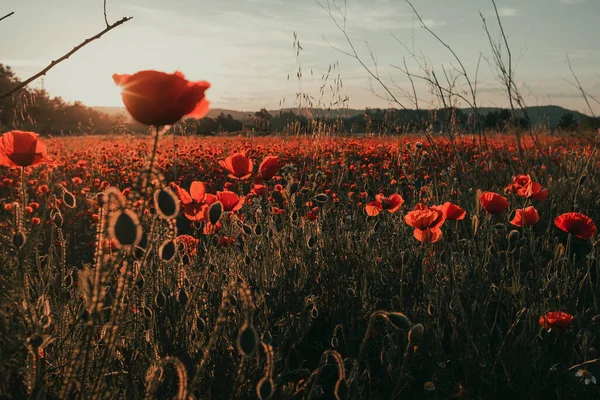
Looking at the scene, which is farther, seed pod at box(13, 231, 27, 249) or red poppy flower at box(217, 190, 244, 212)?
red poppy flower at box(217, 190, 244, 212)

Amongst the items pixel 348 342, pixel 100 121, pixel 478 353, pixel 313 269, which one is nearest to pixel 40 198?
pixel 313 269

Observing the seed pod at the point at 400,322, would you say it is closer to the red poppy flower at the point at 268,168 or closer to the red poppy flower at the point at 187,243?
the red poppy flower at the point at 187,243

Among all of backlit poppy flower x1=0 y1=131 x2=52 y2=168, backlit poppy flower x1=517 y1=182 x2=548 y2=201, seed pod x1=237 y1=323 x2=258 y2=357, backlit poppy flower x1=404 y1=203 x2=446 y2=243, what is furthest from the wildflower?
backlit poppy flower x1=0 y1=131 x2=52 y2=168

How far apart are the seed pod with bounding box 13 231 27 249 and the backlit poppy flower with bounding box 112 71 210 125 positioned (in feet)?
1.62

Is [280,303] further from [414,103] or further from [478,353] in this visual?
[414,103]

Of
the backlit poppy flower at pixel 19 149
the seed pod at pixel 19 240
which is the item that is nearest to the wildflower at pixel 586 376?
the seed pod at pixel 19 240

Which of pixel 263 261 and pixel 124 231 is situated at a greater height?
pixel 124 231

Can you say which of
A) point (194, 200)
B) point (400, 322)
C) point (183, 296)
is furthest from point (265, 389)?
→ point (194, 200)

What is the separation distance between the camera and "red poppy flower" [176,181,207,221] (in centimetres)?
194

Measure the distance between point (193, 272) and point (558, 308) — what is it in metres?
1.54

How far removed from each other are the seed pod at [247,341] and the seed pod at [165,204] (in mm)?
264

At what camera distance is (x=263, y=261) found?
232cm

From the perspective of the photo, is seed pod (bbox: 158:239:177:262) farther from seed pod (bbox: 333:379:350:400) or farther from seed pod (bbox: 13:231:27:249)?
seed pod (bbox: 333:379:350:400)

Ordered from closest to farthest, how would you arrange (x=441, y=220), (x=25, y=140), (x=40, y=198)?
(x=25, y=140), (x=441, y=220), (x=40, y=198)
